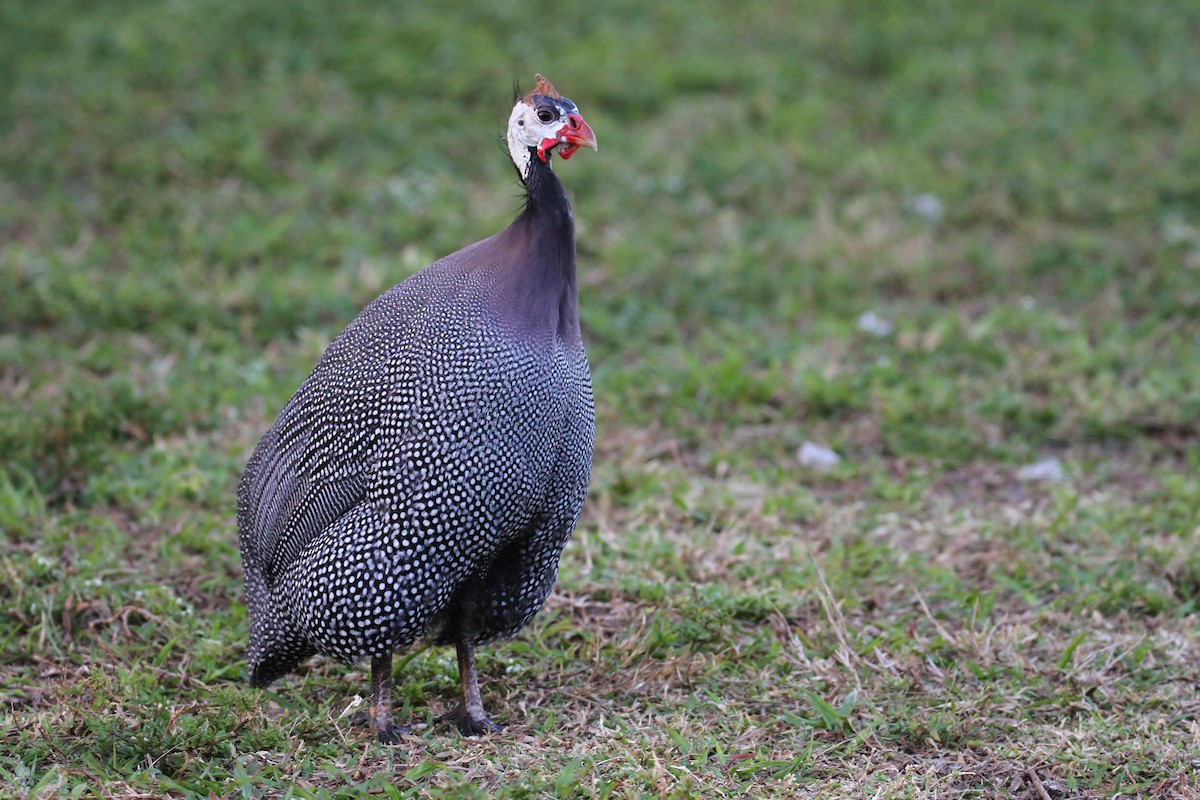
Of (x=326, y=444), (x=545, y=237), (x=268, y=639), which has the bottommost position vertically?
(x=268, y=639)

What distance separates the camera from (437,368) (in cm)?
325

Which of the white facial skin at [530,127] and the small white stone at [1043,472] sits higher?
the white facial skin at [530,127]

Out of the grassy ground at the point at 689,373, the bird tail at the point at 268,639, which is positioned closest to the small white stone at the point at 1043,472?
the grassy ground at the point at 689,373

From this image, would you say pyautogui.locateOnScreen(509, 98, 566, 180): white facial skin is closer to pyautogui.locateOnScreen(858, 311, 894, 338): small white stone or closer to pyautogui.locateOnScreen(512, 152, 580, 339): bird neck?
pyautogui.locateOnScreen(512, 152, 580, 339): bird neck

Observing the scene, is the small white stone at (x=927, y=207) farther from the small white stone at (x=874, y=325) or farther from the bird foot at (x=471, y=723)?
the bird foot at (x=471, y=723)

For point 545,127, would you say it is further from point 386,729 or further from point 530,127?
point 386,729

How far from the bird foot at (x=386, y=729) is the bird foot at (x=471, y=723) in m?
0.11

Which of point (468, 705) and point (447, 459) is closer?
point (447, 459)

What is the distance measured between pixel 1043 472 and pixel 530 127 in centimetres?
270

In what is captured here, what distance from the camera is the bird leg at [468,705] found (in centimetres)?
346

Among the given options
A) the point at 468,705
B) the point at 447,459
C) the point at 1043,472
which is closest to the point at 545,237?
the point at 447,459

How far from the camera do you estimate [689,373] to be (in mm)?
5648

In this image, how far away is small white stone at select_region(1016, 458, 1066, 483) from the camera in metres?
5.09

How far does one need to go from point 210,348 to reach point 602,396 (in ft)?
5.62
